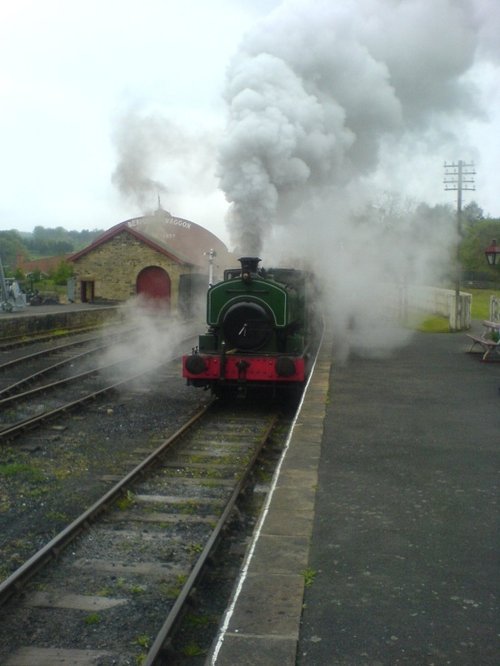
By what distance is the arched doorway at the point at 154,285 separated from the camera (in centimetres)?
3070

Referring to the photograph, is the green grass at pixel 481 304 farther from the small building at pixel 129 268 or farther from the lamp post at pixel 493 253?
the lamp post at pixel 493 253

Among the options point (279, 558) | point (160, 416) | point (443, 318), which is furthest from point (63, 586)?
point (443, 318)

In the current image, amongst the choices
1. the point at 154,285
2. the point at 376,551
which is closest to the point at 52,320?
the point at 154,285

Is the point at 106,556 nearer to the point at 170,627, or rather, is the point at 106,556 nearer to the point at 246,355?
the point at 170,627

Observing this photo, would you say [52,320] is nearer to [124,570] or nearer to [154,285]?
[154,285]

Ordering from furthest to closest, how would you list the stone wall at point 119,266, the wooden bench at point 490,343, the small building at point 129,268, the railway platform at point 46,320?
the stone wall at point 119,266 < the small building at point 129,268 < the railway platform at point 46,320 < the wooden bench at point 490,343

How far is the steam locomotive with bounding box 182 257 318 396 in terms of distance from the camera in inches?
367

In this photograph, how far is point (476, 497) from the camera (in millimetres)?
4879

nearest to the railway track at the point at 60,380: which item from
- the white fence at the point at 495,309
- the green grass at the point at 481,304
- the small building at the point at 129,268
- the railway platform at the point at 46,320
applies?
the railway platform at the point at 46,320

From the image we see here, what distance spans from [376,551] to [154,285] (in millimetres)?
27692

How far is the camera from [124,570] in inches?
171

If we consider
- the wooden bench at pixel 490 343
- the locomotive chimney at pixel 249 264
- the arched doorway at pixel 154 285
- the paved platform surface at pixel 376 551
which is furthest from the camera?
the arched doorway at pixel 154 285

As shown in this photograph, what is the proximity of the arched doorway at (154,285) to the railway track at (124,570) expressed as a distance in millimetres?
24024

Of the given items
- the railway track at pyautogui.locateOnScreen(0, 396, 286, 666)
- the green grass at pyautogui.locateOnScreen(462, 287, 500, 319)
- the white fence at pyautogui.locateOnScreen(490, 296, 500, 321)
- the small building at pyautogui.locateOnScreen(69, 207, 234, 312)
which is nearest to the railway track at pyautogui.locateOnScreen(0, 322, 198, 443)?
the railway track at pyautogui.locateOnScreen(0, 396, 286, 666)
